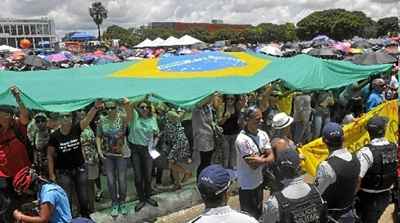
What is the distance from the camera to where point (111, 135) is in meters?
6.71

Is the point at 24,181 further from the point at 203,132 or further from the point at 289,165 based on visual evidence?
the point at 203,132

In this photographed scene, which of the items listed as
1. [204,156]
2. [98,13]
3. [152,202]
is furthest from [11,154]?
[98,13]

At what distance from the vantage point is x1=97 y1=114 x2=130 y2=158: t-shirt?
265 inches

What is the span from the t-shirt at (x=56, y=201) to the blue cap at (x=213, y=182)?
5.06 ft

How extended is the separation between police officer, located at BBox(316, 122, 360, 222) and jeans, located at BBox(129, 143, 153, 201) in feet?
10.8

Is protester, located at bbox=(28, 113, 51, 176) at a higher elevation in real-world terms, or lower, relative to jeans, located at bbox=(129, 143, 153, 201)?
higher

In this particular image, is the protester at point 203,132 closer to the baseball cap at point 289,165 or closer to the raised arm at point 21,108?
the raised arm at point 21,108

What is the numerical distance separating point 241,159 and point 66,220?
1733 mm

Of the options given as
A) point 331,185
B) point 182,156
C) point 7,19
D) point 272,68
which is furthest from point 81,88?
point 7,19

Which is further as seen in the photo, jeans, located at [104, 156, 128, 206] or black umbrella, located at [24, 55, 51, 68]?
black umbrella, located at [24, 55, 51, 68]

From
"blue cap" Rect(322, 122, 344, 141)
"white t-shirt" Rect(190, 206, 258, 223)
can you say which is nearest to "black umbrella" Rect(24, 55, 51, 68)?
"blue cap" Rect(322, 122, 344, 141)

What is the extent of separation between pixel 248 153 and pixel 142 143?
2.39m

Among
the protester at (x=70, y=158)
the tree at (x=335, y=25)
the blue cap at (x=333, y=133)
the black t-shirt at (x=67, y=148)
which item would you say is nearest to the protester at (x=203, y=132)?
the protester at (x=70, y=158)

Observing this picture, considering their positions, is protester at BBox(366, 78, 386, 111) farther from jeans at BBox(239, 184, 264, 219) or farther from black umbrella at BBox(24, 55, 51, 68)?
black umbrella at BBox(24, 55, 51, 68)
